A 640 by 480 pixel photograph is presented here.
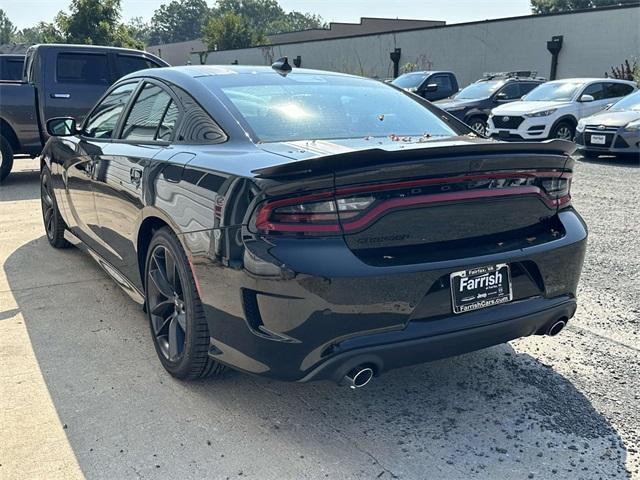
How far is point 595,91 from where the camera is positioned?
14039 millimetres

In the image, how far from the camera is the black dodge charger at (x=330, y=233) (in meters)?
2.42

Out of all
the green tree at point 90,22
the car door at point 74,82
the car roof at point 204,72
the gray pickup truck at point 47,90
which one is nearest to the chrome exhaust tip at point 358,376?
the car roof at point 204,72

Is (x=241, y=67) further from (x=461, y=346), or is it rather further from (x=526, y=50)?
(x=526, y=50)

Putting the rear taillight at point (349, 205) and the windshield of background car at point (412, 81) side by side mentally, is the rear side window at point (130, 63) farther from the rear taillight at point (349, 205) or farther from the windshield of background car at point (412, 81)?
the windshield of background car at point (412, 81)

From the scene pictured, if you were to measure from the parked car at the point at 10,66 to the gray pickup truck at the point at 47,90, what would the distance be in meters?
2.92

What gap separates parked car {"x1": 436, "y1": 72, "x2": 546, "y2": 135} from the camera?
15312mm

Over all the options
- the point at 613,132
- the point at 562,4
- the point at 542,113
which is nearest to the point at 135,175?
the point at 613,132

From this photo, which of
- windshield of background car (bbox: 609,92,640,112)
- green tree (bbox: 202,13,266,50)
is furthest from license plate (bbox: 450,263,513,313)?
green tree (bbox: 202,13,266,50)

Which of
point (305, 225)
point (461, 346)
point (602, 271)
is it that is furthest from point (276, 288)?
point (602, 271)

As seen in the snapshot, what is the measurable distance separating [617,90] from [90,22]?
24606 mm

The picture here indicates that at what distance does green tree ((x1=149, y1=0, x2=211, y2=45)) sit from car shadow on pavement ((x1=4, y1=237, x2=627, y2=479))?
147m

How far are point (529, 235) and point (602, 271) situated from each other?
8.08 feet

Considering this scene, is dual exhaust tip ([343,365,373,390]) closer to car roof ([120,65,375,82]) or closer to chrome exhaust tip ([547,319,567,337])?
chrome exhaust tip ([547,319,567,337])

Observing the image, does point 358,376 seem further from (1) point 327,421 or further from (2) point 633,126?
(2) point 633,126
